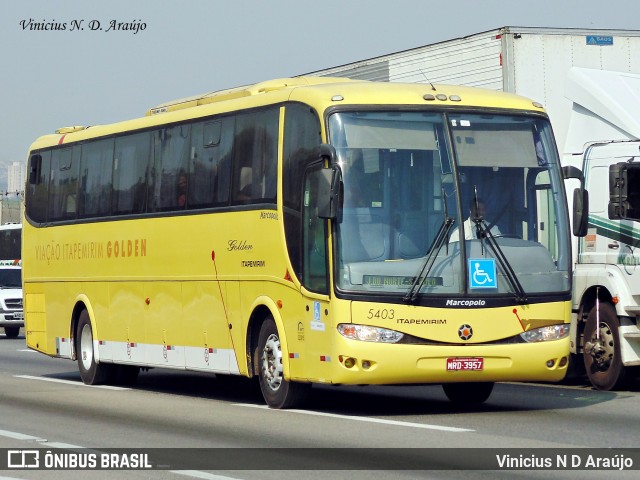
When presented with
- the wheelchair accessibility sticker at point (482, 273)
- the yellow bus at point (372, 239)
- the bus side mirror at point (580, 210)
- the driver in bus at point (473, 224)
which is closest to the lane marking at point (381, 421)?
the yellow bus at point (372, 239)

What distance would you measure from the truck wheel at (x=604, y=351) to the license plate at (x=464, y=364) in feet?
12.2

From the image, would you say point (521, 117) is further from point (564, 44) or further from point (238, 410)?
point (564, 44)

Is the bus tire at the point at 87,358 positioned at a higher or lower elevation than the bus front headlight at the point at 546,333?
lower

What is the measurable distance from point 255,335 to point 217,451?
4541 millimetres

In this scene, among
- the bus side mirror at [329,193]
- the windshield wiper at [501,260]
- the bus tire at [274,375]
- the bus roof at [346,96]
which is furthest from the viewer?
the bus tire at [274,375]

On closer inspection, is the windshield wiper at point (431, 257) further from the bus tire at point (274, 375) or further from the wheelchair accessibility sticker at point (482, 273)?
the bus tire at point (274, 375)

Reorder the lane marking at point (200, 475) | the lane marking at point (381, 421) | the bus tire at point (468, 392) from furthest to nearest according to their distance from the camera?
1. the bus tire at point (468, 392)
2. the lane marking at point (381, 421)
3. the lane marking at point (200, 475)

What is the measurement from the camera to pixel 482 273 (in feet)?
49.4

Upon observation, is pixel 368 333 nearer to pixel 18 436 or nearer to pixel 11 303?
pixel 18 436

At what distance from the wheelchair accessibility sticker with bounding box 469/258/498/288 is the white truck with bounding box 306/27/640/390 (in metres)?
1.84

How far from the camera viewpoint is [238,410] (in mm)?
16250

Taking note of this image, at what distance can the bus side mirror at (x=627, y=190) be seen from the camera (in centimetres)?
1606

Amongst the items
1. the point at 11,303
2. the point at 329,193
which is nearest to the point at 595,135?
the point at 329,193

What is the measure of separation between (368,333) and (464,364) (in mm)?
1007
